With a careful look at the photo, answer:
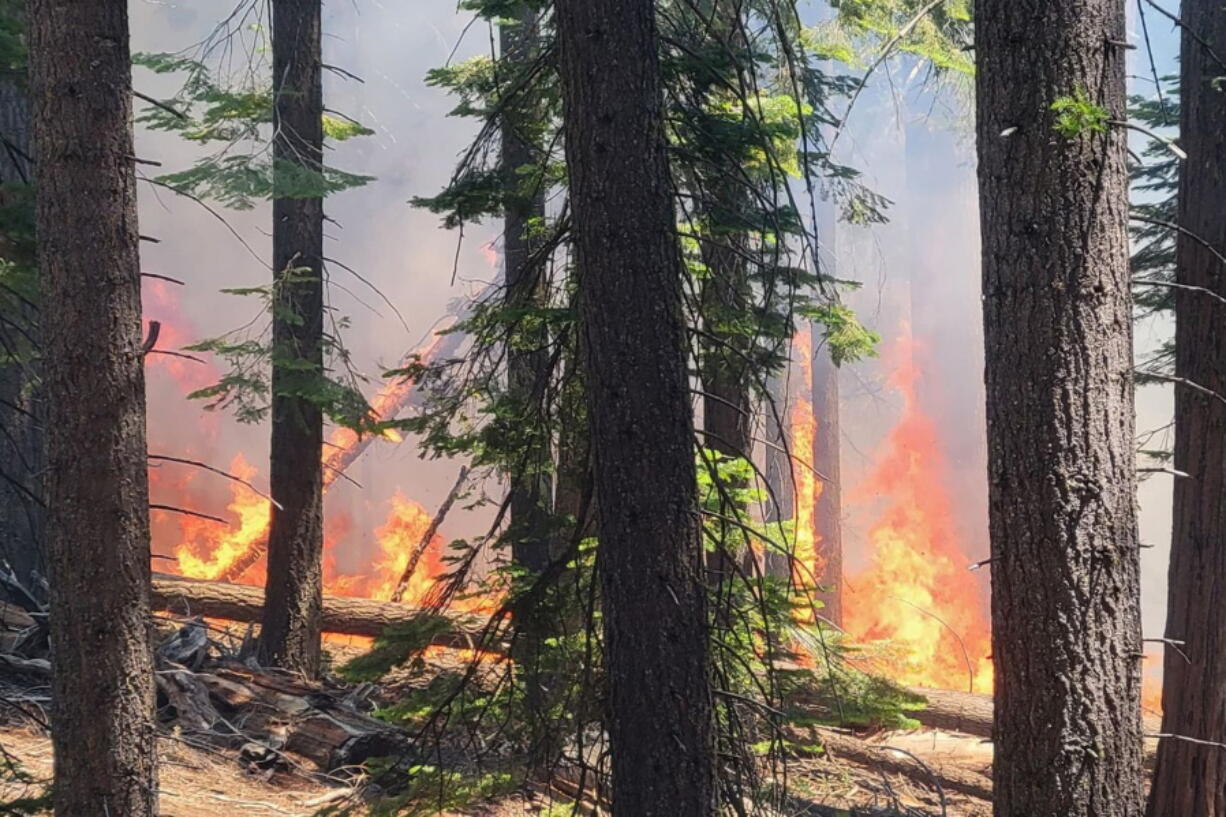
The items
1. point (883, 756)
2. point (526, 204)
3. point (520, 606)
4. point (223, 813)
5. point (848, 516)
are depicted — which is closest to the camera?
point (520, 606)

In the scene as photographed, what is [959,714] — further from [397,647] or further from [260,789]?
[397,647]

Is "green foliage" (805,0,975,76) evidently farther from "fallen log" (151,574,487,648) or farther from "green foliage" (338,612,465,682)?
"fallen log" (151,574,487,648)

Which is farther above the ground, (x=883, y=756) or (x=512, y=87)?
(x=512, y=87)

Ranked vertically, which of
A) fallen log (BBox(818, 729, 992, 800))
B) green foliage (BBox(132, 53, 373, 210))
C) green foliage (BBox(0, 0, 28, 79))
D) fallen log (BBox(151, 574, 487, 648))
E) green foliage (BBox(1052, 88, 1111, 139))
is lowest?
fallen log (BBox(818, 729, 992, 800))

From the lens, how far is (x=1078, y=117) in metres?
3.94

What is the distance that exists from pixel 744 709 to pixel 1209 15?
19.5ft

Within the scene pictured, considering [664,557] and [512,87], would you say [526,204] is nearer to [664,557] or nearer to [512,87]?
[512,87]

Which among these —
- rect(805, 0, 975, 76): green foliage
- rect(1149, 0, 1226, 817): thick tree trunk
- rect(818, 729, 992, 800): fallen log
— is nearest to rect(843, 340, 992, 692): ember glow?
rect(818, 729, 992, 800): fallen log

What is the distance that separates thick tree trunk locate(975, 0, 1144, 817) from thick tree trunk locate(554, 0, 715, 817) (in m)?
1.24

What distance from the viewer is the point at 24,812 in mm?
4859

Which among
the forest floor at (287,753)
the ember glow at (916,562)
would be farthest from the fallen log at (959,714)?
the ember glow at (916,562)

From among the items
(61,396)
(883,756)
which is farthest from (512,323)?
(883,756)

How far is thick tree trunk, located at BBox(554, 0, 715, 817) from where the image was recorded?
4184mm

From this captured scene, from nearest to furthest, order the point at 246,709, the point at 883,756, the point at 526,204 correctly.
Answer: the point at 526,204 < the point at 246,709 < the point at 883,756
